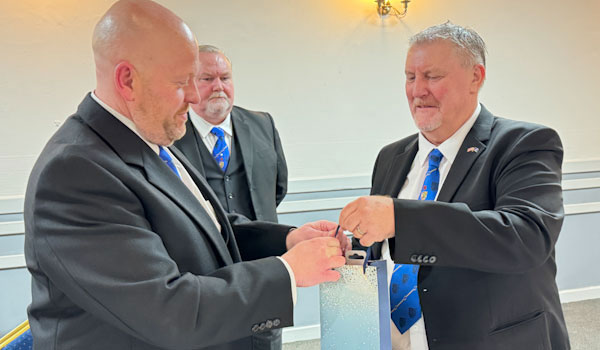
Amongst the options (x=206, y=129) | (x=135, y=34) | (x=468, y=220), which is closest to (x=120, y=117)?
(x=135, y=34)

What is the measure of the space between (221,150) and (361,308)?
1696 millimetres

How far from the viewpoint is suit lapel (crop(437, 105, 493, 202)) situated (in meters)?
1.56

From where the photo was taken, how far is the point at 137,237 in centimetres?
108

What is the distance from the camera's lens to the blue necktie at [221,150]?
279 centimetres

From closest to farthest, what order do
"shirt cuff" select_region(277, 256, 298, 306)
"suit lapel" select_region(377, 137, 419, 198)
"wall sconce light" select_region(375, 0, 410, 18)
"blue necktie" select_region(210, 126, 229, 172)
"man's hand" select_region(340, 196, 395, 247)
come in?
"shirt cuff" select_region(277, 256, 298, 306) → "man's hand" select_region(340, 196, 395, 247) → "suit lapel" select_region(377, 137, 419, 198) → "blue necktie" select_region(210, 126, 229, 172) → "wall sconce light" select_region(375, 0, 410, 18)

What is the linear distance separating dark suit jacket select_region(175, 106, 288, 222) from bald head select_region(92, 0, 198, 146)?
1387 millimetres

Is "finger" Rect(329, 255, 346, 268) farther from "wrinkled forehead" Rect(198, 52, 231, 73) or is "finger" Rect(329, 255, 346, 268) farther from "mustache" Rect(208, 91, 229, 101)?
"wrinkled forehead" Rect(198, 52, 231, 73)

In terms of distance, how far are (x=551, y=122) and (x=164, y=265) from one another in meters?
4.11

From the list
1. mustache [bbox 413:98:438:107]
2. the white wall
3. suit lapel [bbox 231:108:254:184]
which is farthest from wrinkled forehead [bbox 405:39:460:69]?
the white wall

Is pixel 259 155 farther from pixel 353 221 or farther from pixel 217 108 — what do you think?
pixel 353 221

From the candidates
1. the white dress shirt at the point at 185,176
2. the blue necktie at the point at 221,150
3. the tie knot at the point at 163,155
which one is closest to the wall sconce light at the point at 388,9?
the blue necktie at the point at 221,150

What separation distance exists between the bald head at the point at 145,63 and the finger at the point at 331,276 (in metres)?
0.56

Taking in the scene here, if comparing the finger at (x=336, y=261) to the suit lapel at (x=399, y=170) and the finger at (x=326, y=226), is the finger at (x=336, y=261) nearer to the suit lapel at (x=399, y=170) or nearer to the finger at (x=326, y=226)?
the finger at (x=326, y=226)

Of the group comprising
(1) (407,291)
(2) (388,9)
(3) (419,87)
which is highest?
(2) (388,9)
